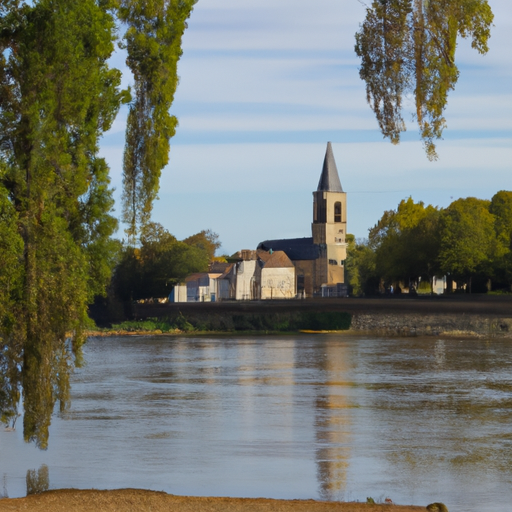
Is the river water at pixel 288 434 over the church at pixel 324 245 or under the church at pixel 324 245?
under

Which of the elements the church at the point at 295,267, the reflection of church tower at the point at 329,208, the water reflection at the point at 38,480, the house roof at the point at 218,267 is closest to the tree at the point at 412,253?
the church at the point at 295,267

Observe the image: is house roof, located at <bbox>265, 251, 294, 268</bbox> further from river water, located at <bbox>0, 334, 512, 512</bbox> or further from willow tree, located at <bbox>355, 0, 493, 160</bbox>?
willow tree, located at <bbox>355, 0, 493, 160</bbox>

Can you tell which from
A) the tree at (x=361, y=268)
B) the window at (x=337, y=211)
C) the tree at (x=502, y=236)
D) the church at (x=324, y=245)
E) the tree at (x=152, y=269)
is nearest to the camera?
the tree at (x=502, y=236)

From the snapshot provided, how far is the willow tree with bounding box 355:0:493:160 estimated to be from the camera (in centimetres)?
1441

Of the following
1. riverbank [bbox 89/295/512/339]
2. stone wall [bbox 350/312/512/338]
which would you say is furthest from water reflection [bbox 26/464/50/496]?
stone wall [bbox 350/312/512/338]

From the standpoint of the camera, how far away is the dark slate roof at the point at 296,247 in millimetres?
166125

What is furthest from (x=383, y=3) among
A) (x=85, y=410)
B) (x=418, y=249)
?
(x=418, y=249)

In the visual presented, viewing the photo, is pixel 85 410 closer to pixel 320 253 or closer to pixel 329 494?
pixel 329 494

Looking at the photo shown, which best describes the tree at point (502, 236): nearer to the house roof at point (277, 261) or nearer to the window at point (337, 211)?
the house roof at point (277, 261)

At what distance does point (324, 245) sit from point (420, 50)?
150 metres

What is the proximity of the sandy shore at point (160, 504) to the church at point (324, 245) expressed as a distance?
433 feet

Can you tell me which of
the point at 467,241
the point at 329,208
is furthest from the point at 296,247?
the point at 467,241

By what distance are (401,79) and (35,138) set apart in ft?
19.8

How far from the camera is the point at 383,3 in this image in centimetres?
1480
